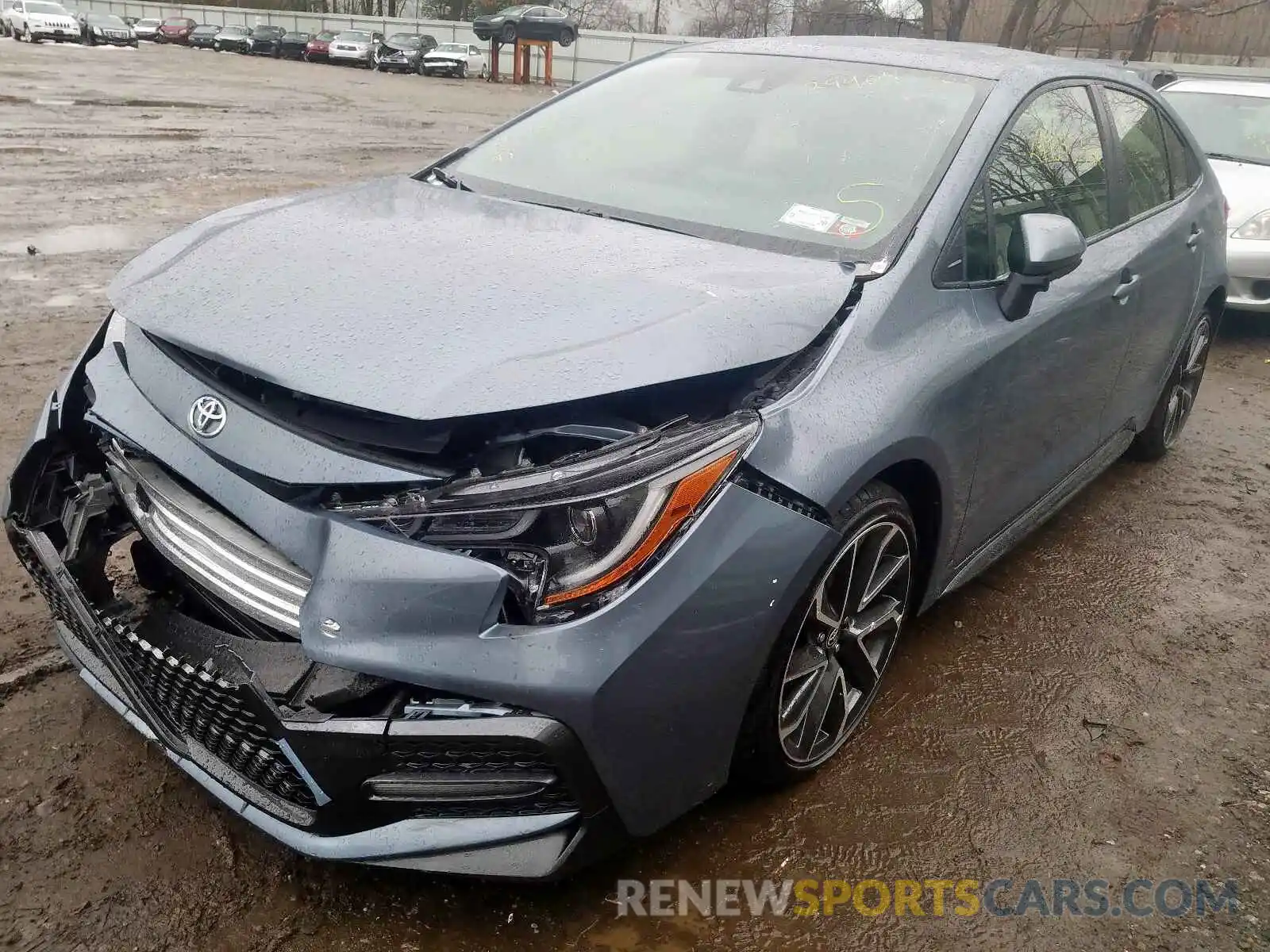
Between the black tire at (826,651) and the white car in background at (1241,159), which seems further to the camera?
the white car in background at (1241,159)

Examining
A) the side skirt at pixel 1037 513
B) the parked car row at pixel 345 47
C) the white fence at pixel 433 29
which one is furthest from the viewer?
the white fence at pixel 433 29

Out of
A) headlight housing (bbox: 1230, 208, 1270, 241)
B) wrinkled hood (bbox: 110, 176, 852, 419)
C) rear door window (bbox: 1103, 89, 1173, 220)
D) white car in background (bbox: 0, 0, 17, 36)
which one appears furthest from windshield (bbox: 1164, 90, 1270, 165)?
white car in background (bbox: 0, 0, 17, 36)

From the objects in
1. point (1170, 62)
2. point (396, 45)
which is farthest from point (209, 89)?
point (1170, 62)

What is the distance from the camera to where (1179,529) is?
3943mm

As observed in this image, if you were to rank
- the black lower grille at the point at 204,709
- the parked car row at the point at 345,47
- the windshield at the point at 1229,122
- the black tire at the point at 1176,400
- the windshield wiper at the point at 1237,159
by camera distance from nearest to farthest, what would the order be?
the black lower grille at the point at 204,709 < the black tire at the point at 1176,400 < the windshield wiper at the point at 1237,159 < the windshield at the point at 1229,122 < the parked car row at the point at 345,47

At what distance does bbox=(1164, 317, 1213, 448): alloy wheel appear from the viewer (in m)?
4.33

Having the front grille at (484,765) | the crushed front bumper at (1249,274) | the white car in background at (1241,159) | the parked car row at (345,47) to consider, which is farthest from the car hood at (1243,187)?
the parked car row at (345,47)

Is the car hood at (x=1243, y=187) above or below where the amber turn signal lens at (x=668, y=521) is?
above

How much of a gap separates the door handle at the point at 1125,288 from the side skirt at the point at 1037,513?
0.58 meters

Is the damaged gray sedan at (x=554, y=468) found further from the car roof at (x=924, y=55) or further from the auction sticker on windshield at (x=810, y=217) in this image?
the car roof at (x=924, y=55)

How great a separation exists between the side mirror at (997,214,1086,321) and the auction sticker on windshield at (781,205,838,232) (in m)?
0.47

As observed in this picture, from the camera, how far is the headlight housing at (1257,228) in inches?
249

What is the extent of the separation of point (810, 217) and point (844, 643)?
43.0 inches

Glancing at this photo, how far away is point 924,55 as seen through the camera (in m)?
3.01
